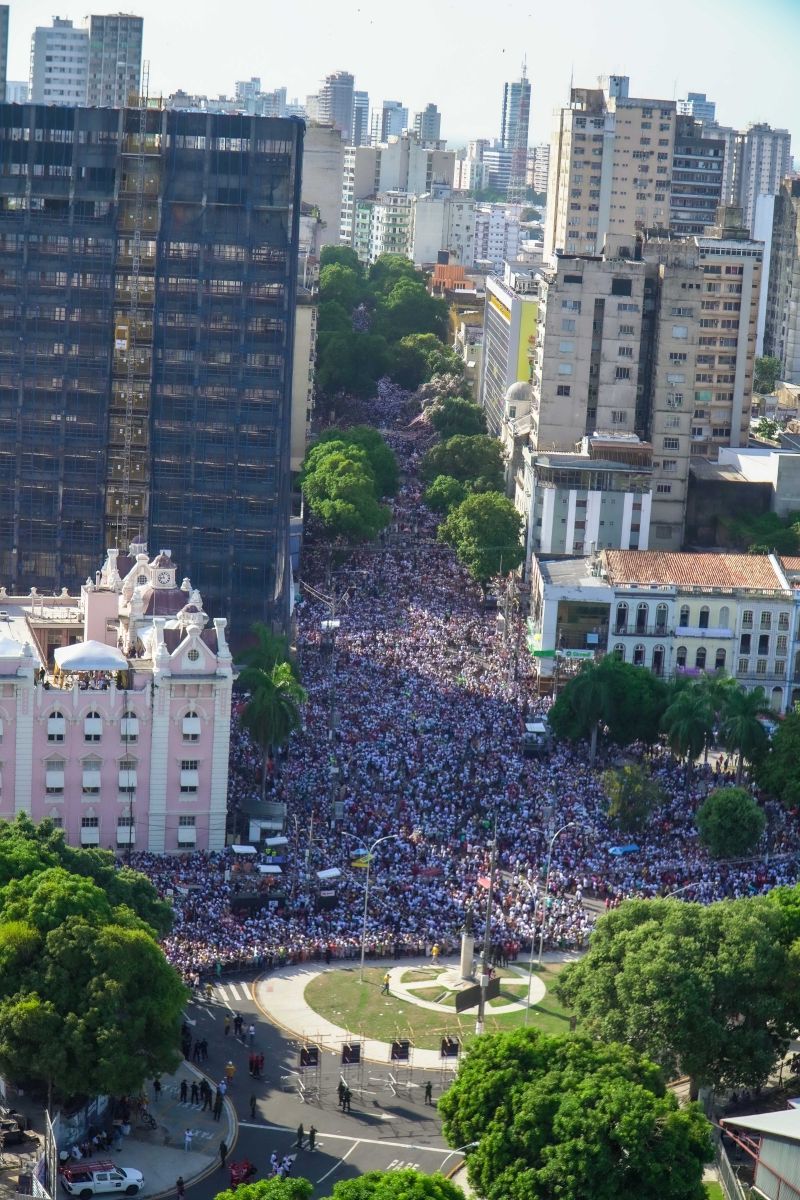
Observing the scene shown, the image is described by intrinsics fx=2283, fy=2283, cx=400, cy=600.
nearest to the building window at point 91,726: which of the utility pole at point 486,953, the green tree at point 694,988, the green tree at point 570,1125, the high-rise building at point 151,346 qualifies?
the utility pole at point 486,953

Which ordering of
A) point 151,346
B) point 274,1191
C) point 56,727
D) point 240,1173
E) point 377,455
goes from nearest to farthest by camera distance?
point 274,1191 < point 240,1173 < point 56,727 < point 151,346 < point 377,455

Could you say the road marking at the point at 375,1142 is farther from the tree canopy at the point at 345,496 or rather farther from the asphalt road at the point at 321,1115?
the tree canopy at the point at 345,496

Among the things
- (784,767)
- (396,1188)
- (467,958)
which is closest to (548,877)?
(467,958)

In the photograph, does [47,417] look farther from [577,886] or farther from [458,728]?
[577,886]

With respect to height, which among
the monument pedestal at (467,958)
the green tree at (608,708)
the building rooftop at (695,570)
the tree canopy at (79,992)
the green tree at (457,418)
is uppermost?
the green tree at (457,418)

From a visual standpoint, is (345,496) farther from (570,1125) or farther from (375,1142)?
(570,1125)
